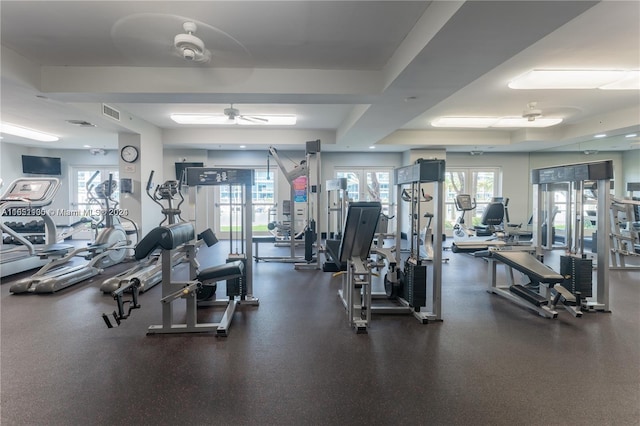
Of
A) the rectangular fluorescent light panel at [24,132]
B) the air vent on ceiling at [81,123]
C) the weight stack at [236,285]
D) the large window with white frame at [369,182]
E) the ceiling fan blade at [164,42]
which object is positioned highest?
the ceiling fan blade at [164,42]

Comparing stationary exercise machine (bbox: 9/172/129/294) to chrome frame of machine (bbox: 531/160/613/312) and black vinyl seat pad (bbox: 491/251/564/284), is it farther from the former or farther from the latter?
chrome frame of machine (bbox: 531/160/613/312)

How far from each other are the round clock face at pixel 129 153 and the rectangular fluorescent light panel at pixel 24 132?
76.5 inches

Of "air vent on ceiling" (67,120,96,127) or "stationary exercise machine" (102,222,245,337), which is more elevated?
"air vent on ceiling" (67,120,96,127)

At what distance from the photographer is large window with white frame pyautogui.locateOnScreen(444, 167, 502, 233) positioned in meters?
8.60

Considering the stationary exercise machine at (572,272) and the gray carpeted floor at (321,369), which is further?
the stationary exercise machine at (572,272)

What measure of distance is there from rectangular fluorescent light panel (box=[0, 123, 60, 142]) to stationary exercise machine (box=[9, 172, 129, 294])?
236 centimetres

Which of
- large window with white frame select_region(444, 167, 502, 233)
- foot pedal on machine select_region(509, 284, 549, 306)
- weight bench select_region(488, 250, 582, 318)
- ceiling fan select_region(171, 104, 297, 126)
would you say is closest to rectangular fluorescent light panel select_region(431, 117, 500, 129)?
large window with white frame select_region(444, 167, 502, 233)

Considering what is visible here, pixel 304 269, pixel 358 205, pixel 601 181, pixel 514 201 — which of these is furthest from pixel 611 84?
pixel 514 201

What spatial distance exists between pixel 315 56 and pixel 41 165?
8.31m

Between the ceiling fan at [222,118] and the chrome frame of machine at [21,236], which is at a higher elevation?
the ceiling fan at [222,118]

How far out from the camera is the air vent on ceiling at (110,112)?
15.1 ft

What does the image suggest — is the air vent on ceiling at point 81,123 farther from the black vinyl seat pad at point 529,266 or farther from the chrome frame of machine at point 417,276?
the black vinyl seat pad at point 529,266

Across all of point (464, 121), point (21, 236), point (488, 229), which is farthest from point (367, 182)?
point (21, 236)

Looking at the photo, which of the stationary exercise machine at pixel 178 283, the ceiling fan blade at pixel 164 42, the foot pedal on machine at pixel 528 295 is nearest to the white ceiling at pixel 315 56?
the ceiling fan blade at pixel 164 42
